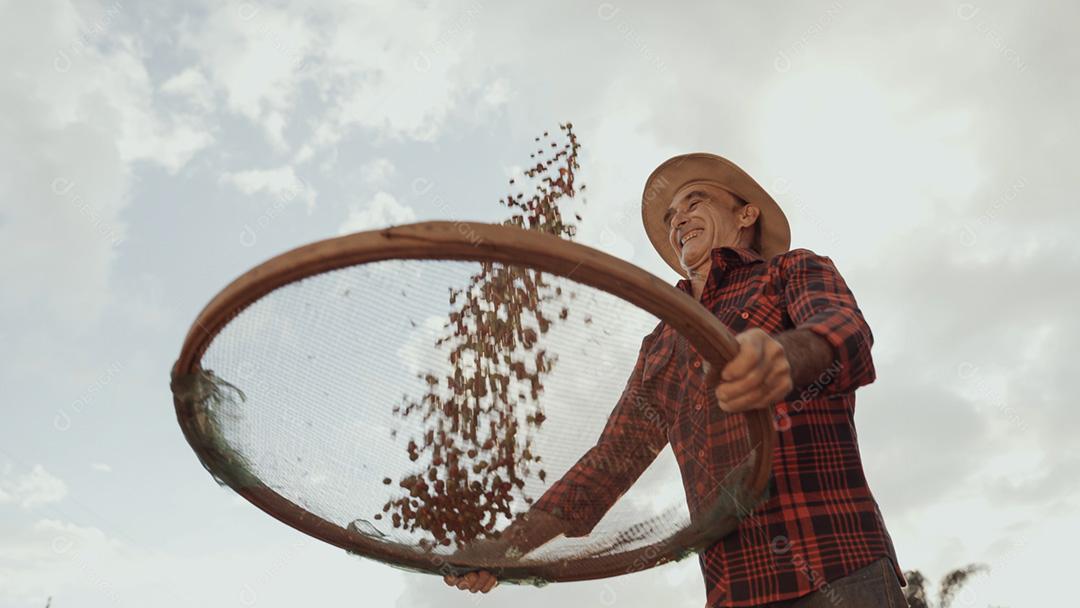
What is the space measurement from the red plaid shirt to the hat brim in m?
0.89

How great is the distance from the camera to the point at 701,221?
3312 mm

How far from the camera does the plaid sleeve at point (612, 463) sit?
7.73ft

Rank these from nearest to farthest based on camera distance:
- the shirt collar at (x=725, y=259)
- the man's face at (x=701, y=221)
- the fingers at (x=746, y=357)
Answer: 1. the fingers at (x=746, y=357)
2. the shirt collar at (x=725, y=259)
3. the man's face at (x=701, y=221)

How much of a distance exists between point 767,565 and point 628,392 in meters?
0.65

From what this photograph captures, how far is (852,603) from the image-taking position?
212 centimetres

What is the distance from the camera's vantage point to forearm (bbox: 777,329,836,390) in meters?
1.74

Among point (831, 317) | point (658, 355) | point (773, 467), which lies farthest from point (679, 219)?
point (831, 317)

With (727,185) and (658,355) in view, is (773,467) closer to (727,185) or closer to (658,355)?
(658,355)

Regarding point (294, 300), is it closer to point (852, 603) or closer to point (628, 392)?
point (628, 392)

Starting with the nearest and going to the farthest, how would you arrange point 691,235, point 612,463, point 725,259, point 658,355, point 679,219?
point 658,355 → point 612,463 → point 725,259 → point 691,235 → point 679,219

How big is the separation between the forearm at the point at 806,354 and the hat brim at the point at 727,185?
61.1 inches

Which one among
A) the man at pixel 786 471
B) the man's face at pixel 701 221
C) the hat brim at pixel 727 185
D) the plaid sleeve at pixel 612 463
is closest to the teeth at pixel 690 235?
the man's face at pixel 701 221

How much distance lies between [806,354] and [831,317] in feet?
0.80

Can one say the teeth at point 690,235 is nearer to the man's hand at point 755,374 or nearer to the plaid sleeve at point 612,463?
the plaid sleeve at point 612,463
